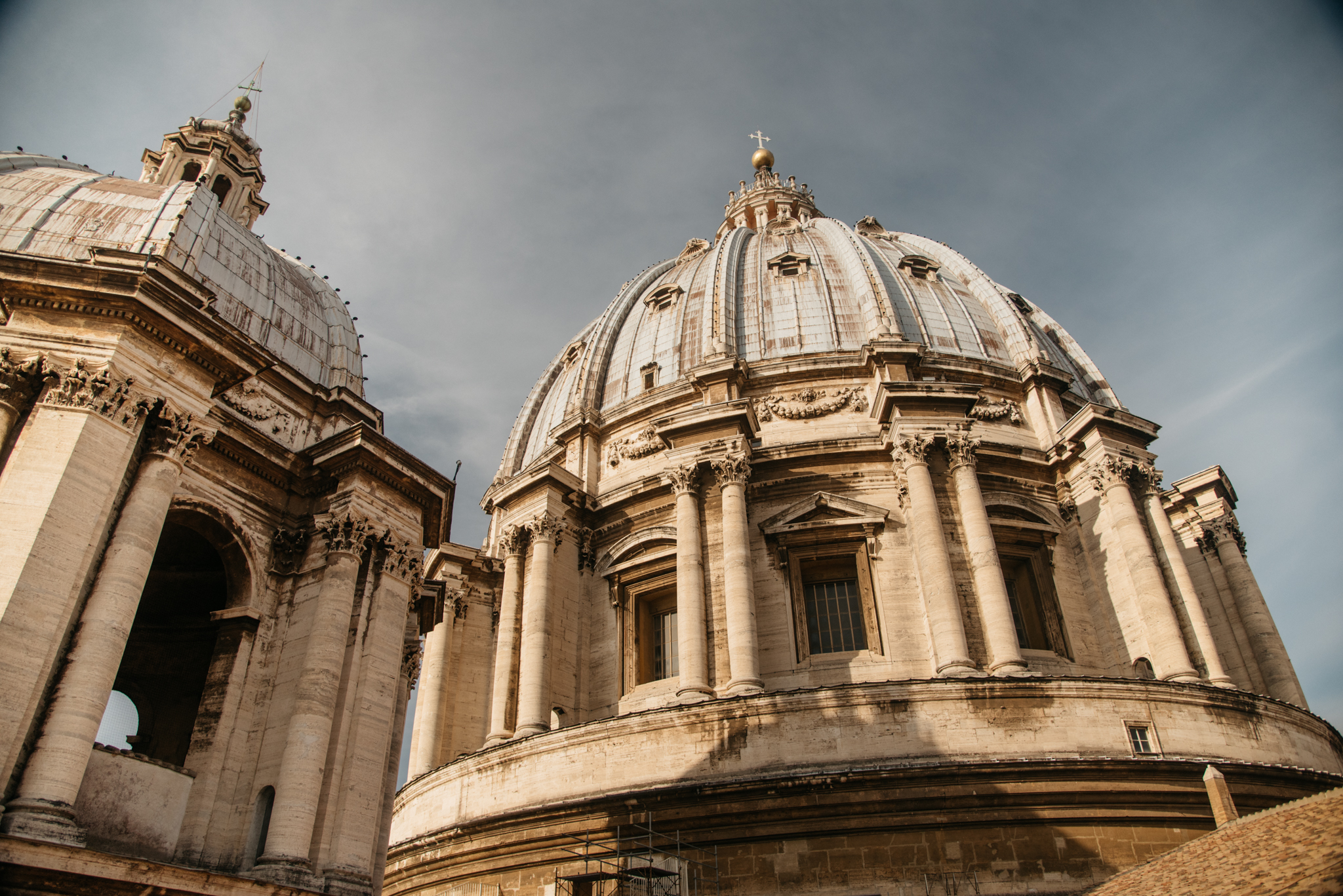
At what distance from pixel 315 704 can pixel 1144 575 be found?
65.2 ft

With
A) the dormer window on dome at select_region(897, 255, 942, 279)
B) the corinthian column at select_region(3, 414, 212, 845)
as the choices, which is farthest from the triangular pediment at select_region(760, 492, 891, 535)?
the corinthian column at select_region(3, 414, 212, 845)

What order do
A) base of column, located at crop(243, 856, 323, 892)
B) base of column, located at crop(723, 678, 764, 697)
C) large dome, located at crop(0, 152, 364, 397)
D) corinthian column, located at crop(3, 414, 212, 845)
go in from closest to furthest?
corinthian column, located at crop(3, 414, 212, 845)
base of column, located at crop(243, 856, 323, 892)
large dome, located at crop(0, 152, 364, 397)
base of column, located at crop(723, 678, 764, 697)

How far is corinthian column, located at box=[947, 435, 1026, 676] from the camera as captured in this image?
21266 mm

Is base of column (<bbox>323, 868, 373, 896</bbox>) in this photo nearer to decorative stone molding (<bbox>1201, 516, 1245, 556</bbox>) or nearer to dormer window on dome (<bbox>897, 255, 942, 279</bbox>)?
decorative stone molding (<bbox>1201, 516, 1245, 556</bbox>)

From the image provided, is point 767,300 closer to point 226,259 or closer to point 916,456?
point 916,456

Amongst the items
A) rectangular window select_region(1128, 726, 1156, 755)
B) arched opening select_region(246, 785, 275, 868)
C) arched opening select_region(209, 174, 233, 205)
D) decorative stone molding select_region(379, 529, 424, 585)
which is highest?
arched opening select_region(209, 174, 233, 205)

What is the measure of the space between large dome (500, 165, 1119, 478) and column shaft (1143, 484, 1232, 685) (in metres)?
7.08

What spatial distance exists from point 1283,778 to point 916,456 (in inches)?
428

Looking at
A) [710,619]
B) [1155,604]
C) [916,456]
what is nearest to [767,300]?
[916,456]

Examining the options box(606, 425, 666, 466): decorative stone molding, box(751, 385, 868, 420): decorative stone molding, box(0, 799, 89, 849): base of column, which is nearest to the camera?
box(0, 799, 89, 849): base of column

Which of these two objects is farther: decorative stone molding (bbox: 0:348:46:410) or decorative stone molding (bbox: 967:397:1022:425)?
decorative stone molding (bbox: 967:397:1022:425)

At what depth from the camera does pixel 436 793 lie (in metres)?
22.8

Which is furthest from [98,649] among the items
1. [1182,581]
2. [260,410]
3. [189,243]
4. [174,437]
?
[1182,581]

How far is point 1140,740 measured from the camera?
60.6ft
